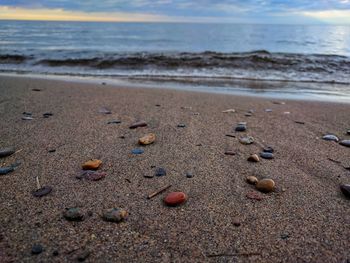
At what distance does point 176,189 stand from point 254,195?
592mm

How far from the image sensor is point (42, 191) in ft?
7.59

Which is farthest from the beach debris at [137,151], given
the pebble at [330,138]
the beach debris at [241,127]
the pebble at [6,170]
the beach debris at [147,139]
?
the pebble at [330,138]

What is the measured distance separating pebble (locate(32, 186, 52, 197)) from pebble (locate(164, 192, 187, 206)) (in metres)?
0.88

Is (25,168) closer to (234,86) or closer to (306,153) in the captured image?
(306,153)

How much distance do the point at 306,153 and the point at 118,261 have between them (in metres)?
2.36

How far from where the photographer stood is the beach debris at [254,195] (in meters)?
2.32

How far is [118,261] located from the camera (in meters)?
1.66

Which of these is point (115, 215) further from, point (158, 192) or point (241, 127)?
point (241, 127)

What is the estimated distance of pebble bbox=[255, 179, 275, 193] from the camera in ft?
7.96

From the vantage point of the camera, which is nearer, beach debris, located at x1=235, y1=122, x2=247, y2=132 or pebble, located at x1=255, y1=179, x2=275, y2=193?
pebble, located at x1=255, y1=179, x2=275, y2=193

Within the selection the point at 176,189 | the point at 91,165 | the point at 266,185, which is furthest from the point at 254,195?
the point at 91,165

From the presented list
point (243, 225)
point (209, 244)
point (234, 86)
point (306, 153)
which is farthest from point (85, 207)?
point (234, 86)

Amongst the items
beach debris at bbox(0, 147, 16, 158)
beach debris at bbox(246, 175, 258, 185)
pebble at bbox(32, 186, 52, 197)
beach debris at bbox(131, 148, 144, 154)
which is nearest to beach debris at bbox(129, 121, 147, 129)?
beach debris at bbox(131, 148, 144, 154)

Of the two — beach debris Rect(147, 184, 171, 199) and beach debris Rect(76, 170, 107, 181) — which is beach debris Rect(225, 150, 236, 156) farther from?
beach debris Rect(76, 170, 107, 181)
